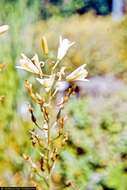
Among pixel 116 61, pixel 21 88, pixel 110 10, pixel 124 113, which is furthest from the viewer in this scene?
pixel 110 10

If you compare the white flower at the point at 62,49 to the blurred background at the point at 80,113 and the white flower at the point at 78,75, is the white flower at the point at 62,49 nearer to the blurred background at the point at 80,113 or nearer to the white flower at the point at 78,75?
the white flower at the point at 78,75

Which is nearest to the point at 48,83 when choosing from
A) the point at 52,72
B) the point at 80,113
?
the point at 52,72

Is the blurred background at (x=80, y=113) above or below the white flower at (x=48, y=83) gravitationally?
below

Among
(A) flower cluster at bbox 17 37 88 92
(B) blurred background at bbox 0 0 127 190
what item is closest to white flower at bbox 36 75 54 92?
(A) flower cluster at bbox 17 37 88 92

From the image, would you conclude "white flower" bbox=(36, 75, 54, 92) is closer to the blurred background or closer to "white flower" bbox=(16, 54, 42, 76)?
"white flower" bbox=(16, 54, 42, 76)

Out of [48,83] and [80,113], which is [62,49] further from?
[80,113]

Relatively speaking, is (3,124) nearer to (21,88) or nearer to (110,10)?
(21,88)

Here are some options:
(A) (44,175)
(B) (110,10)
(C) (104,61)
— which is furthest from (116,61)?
(A) (44,175)

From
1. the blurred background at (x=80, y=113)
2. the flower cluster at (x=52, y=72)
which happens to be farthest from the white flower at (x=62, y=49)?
the blurred background at (x=80, y=113)
